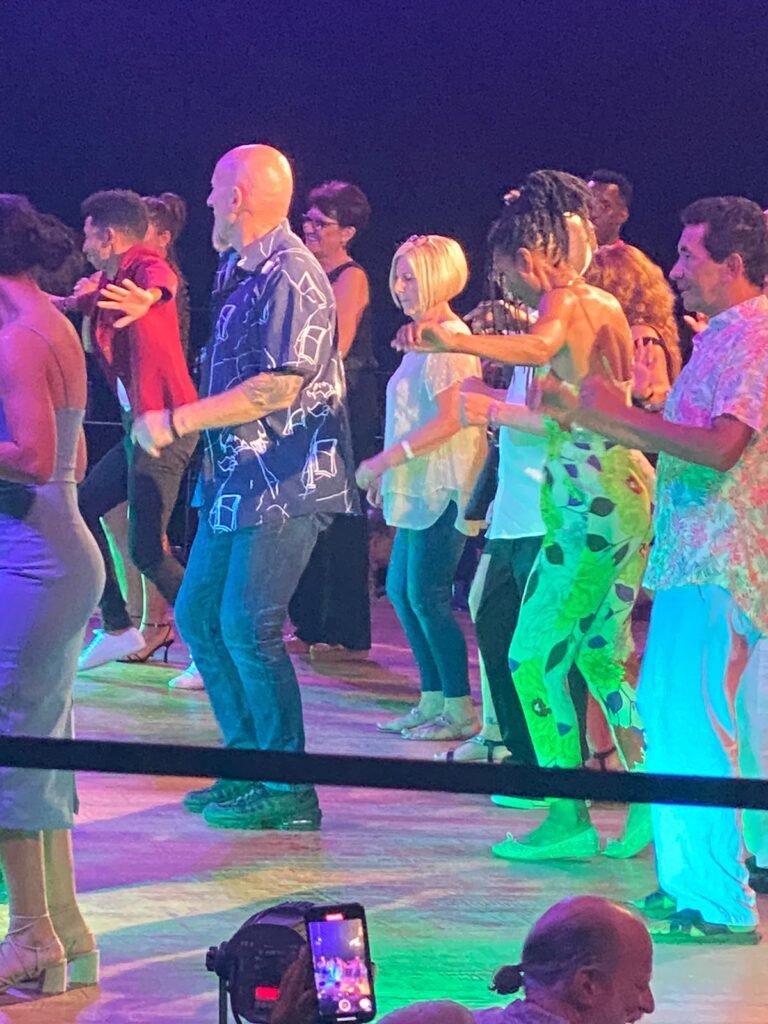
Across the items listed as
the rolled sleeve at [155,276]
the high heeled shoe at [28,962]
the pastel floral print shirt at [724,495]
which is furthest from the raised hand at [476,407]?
the high heeled shoe at [28,962]

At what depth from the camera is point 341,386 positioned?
12.1 ft

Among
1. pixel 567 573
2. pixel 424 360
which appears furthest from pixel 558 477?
pixel 424 360

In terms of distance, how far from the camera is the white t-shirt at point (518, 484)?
3836 millimetres

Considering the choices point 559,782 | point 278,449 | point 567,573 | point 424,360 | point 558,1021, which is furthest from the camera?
point 424,360

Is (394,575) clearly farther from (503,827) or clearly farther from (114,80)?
(114,80)

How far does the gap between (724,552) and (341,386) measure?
1.13m

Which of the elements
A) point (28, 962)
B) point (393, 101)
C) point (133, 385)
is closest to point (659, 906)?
point (28, 962)

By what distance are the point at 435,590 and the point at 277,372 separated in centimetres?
125

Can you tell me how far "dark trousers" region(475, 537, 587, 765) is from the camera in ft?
12.7

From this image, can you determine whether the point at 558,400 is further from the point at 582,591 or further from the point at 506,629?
the point at 506,629

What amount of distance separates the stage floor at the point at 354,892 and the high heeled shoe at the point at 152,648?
1152 mm

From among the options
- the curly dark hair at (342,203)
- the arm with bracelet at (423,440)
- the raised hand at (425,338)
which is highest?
the curly dark hair at (342,203)

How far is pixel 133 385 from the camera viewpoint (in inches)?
190

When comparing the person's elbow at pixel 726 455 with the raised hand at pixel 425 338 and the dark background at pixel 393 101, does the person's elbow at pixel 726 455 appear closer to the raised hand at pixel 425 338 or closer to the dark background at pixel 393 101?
the raised hand at pixel 425 338
